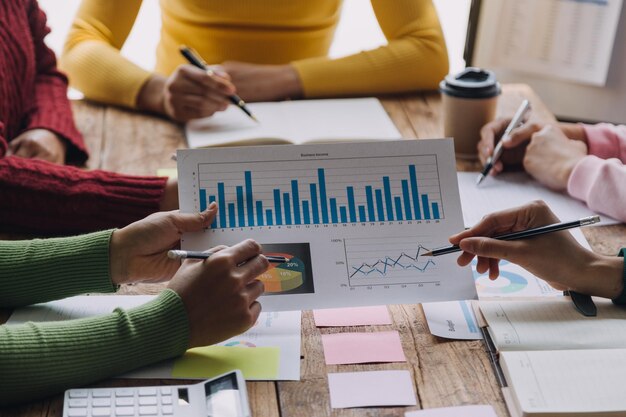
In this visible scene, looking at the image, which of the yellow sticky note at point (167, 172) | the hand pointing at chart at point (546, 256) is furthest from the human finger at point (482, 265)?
the yellow sticky note at point (167, 172)

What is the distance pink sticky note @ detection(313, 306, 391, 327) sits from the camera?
1088 millimetres

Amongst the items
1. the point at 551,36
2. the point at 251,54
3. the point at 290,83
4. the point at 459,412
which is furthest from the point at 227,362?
the point at 551,36

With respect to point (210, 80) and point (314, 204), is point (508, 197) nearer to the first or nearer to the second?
point (314, 204)

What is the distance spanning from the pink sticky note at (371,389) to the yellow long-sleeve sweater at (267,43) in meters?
0.99

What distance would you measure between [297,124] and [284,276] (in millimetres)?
632

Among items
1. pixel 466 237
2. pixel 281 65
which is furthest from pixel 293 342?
pixel 281 65

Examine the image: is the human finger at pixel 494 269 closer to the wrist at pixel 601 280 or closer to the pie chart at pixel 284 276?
the wrist at pixel 601 280

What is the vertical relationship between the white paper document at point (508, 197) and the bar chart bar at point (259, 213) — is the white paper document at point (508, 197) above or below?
below

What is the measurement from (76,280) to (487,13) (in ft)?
5.28

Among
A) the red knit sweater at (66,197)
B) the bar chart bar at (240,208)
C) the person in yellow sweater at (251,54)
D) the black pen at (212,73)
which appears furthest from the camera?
the person in yellow sweater at (251,54)

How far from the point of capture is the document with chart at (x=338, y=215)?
110 centimetres

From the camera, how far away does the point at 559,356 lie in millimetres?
984

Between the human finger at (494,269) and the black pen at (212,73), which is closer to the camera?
the human finger at (494,269)

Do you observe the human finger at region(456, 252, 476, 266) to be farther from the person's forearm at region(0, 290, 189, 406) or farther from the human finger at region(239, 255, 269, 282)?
the person's forearm at region(0, 290, 189, 406)
